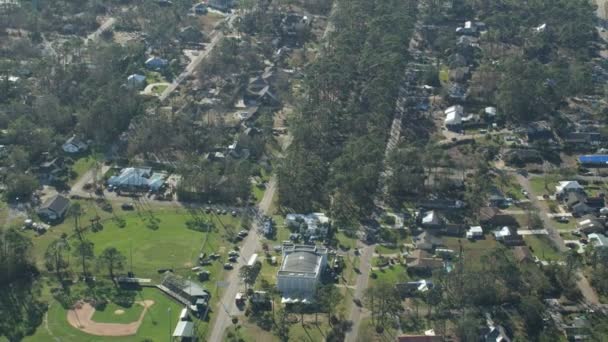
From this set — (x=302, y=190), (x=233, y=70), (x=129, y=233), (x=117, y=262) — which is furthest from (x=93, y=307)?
(x=233, y=70)

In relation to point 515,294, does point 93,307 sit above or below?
below

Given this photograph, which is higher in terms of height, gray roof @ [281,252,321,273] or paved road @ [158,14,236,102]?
gray roof @ [281,252,321,273]

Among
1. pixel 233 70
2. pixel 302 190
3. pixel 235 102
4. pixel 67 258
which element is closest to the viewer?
pixel 67 258

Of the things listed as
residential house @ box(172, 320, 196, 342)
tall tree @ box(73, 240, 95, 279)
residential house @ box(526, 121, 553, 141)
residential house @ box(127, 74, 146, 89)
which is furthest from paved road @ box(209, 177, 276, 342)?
residential house @ box(526, 121, 553, 141)

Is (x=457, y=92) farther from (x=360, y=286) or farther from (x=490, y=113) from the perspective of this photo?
(x=360, y=286)

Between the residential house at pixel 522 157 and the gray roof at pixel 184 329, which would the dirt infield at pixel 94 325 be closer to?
the gray roof at pixel 184 329

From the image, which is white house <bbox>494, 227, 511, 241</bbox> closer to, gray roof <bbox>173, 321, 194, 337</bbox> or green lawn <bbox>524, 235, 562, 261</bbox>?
green lawn <bbox>524, 235, 562, 261</bbox>

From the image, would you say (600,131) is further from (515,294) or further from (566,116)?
(515,294)
